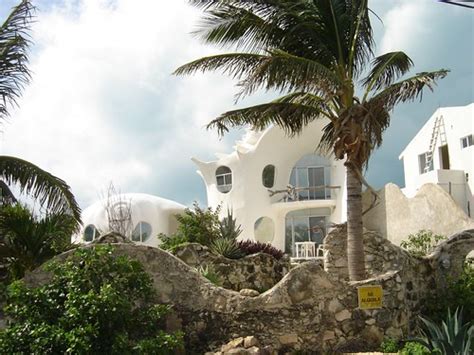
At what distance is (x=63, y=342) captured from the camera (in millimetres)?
7816

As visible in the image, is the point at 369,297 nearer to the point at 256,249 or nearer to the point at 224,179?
the point at 256,249

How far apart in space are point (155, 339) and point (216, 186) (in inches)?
1129

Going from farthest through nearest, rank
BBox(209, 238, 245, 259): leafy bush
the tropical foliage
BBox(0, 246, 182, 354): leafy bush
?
BBox(209, 238, 245, 259): leafy bush
the tropical foliage
BBox(0, 246, 182, 354): leafy bush

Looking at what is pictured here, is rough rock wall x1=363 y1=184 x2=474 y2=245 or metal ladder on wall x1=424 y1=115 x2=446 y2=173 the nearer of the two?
rough rock wall x1=363 y1=184 x2=474 y2=245

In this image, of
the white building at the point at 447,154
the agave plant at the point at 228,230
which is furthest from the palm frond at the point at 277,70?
the white building at the point at 447,154

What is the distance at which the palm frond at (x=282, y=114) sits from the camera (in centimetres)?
1218

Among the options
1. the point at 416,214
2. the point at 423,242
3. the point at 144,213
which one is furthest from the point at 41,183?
the point at 144,213

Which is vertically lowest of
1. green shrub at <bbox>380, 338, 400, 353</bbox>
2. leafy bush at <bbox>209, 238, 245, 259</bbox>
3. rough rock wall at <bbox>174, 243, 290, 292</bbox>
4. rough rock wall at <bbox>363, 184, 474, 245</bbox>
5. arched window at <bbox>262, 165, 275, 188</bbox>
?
green shrub at <bbox>380, 338, 400, 353</bbox>

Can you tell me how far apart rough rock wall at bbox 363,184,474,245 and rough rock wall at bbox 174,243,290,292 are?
27.9ft

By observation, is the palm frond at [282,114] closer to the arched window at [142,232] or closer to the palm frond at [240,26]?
the palm frond at [240,26]

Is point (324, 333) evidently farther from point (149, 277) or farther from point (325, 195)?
point (325, 195)

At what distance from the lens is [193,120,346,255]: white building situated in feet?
112

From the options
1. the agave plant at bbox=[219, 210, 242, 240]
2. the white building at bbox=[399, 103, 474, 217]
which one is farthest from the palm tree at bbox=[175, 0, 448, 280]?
the white building at bbox=[399, 103, 474, 217]

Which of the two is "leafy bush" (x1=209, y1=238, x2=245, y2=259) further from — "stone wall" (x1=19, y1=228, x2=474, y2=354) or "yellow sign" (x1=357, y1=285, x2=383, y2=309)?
"yellow sign" (x1=357, y1=285, x2=383, y2=309)
